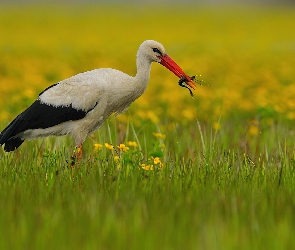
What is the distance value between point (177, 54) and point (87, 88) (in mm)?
14866

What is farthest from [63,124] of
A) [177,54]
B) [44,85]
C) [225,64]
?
[177,54]

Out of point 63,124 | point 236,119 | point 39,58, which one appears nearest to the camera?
point 63,124

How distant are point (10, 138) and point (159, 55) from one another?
142cm

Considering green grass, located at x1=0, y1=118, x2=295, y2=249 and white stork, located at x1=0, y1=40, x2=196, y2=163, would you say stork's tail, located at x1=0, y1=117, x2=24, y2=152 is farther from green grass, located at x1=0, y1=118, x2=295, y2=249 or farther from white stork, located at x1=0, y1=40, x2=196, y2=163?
green grass, located at x1=0, y1=118, x2=295, y2=249

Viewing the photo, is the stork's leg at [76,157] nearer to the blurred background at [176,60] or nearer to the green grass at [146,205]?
the green grass at [146,205]

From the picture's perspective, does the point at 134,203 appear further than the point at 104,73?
No

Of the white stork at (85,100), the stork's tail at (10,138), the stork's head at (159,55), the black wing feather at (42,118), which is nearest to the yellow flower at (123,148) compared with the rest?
the white stork at (85,100)

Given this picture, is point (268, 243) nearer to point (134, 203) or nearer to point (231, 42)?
point (134, 203)

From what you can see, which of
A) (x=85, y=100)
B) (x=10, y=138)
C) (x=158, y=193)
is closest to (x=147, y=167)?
(x=158, y=193)

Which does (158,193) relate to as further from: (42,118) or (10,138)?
(10,138)

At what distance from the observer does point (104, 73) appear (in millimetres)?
6426

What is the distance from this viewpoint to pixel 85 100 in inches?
250

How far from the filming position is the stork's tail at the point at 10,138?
648 centimetres

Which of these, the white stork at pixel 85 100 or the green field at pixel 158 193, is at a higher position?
the white stork at pixel 85 100
